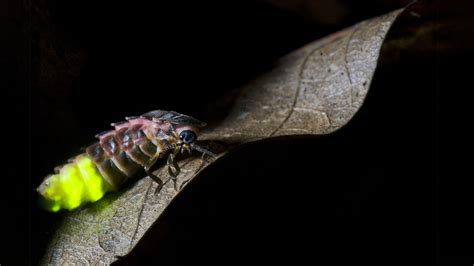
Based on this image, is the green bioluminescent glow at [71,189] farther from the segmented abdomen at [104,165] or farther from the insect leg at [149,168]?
the insect leg at [149,168]

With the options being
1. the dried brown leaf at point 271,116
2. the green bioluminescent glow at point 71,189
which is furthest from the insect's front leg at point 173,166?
the green bioluminescent glow at point 71,189

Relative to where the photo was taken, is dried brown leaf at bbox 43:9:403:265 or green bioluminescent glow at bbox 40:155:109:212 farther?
green bioluminescent glow at bbox 40:155:109:212

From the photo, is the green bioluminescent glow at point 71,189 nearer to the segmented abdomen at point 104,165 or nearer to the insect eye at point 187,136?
the segmented abdomen at point 104,165

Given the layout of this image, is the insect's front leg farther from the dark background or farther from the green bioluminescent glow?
the green bioluminescent glow

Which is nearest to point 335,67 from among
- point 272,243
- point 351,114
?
point 351,114

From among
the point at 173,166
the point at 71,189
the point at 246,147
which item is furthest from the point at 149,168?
the point at 246,147

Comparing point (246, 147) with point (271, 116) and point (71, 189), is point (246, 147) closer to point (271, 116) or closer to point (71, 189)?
point (271, 116)

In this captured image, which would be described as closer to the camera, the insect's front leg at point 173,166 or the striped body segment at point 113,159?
the insect's front leg at point 173,166

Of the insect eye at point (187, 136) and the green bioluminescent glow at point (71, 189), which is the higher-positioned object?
the insect eye at point (187, 136)

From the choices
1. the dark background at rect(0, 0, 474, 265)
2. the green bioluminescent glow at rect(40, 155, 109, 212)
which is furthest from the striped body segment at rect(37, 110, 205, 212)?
the dark background at rect(0, 0, 474, 265)
